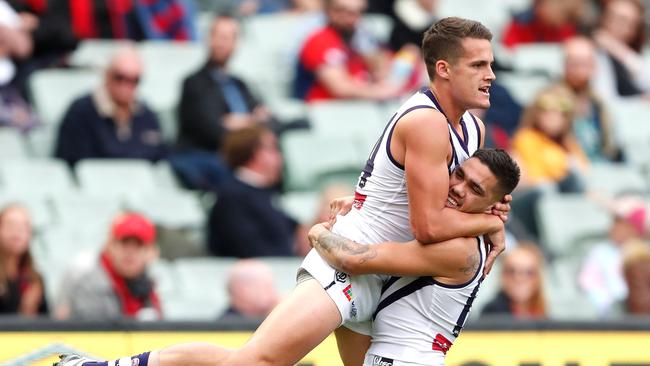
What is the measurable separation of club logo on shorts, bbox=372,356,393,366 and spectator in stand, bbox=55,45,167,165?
5.12 meters

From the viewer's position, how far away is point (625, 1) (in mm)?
15031

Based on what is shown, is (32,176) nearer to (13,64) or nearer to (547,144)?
(13,64)

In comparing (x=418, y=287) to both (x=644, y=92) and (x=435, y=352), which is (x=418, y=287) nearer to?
(x=435, y=352)

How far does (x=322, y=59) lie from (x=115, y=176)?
2.24 metres

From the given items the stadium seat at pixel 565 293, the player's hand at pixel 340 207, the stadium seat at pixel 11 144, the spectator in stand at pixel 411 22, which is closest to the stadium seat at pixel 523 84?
the spectator in stand at pixel 411 22

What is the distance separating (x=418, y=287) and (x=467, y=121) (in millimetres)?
821

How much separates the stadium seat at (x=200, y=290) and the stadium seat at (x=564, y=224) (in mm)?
2714

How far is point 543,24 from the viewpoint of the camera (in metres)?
15.0

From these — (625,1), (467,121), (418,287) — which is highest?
(625,1)

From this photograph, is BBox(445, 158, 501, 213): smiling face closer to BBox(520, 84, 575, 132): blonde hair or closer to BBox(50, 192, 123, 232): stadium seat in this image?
BBox(50, 192, 123, 232): stadium seat

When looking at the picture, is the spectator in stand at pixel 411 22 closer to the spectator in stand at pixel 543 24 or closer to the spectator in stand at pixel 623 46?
the spectator in stand at pixel 543 24

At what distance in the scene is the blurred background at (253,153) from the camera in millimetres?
10523

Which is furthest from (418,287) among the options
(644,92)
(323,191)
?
(644,92)

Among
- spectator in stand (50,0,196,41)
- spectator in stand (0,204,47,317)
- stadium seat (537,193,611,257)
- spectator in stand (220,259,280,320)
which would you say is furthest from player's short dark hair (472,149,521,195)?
spectator in stand (50,0,196,41)
